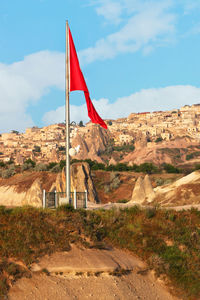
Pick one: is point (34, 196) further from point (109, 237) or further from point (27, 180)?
point (27, 180)

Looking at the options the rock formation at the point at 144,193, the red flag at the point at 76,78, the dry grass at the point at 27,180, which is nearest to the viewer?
the red flag at the point at 76,78

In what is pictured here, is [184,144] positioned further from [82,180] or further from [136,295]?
[136,295]

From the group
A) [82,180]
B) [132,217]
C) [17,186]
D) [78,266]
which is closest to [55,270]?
[78,266]

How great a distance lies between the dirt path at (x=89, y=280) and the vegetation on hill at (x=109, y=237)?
294 millimetres

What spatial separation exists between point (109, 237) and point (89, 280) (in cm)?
262

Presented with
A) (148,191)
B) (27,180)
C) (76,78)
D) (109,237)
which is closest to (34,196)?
(148,191)

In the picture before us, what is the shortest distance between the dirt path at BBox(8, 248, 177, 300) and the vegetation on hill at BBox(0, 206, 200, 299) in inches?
11.6

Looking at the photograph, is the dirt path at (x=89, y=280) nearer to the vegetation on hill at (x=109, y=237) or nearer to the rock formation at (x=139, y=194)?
the vegetation on hill at (x=109, y=237)

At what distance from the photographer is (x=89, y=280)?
11.7 meters

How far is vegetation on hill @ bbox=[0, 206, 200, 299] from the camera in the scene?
12000mm

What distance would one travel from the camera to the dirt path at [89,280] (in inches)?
430

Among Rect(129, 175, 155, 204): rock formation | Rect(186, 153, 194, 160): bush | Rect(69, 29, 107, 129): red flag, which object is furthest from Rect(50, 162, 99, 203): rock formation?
Rect(186, 153, 194, 160): bush

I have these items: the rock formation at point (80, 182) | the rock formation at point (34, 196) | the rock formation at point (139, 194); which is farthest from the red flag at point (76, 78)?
the rock formation at point (80, 182)

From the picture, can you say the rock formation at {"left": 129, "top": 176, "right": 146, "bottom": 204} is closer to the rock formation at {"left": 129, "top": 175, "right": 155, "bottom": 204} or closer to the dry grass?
the rock formation at {"left": 129, "top": 175, "right": 155, "bottom": 204}
